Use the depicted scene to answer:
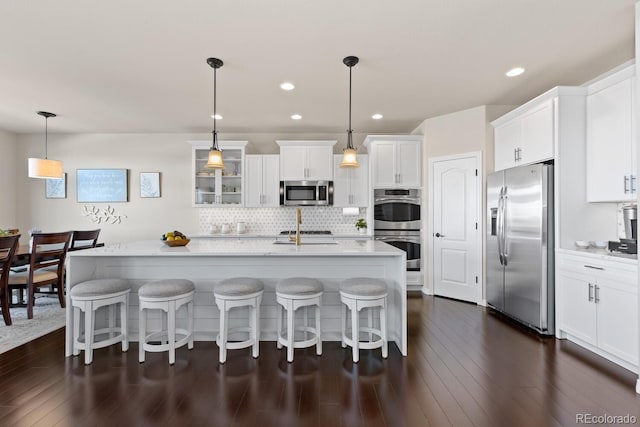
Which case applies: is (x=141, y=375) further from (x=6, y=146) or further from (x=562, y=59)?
(x=6, y=146)

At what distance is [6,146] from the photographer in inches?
207

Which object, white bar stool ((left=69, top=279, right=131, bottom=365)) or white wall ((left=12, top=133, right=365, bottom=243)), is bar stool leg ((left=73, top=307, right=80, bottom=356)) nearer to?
white bar stool ((left=69, top=279, right=131, bottom=365))

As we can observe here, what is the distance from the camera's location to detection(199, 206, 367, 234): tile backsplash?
5.37 m

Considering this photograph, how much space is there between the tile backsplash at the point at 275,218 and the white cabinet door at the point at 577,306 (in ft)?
10.0

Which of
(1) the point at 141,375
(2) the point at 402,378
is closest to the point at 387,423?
(2) the point at 402,378

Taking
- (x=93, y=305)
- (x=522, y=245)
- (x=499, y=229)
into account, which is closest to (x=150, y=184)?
(x=93, y=305)

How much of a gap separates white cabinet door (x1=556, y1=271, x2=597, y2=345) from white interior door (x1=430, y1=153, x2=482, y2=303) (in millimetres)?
1155

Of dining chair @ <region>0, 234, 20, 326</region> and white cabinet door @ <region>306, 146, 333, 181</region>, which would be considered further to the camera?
white cabinet door @ <region>306, 146, 333, 181</region>

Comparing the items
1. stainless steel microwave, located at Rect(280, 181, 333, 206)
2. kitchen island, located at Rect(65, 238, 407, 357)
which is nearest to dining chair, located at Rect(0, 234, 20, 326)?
kitchen island, located at Rect(65, 238, 407, 357)

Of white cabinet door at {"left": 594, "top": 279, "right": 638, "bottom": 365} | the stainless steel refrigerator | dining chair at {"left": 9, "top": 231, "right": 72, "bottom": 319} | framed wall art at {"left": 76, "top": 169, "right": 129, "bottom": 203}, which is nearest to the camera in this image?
white cabinet door at {"left": 594, "top": 279, "right": 638, "bottom": 365}

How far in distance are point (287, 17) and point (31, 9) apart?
1.85m

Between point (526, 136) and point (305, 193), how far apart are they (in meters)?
3.14

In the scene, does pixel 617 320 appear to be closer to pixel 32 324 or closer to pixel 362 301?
pixel 362 301

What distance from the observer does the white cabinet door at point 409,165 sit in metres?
4.70
